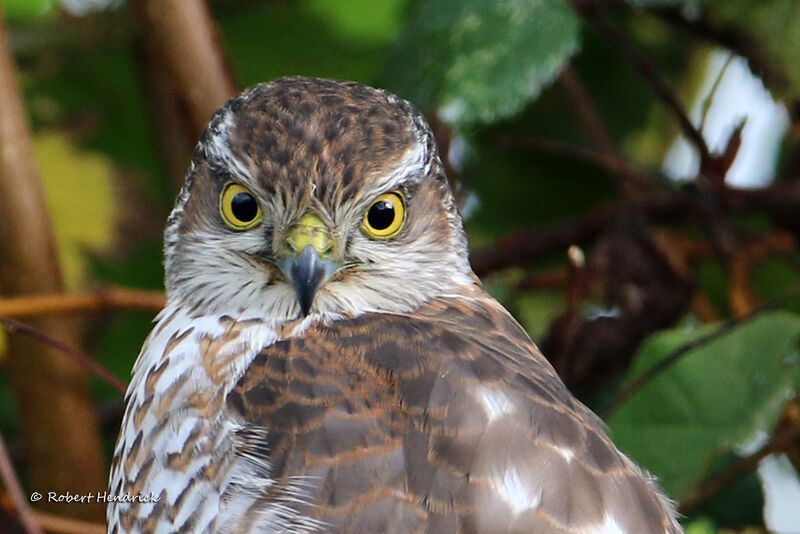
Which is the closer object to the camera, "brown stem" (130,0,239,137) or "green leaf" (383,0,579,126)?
"green leaf" (383,0,579,126)

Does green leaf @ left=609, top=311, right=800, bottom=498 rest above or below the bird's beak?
below

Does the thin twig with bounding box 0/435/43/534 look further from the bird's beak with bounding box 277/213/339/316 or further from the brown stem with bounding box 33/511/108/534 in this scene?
the bird's beak with bounding box 277/213/339/316

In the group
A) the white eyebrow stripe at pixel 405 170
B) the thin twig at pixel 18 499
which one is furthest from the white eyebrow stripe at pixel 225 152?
the thin twig at pixel 18 499

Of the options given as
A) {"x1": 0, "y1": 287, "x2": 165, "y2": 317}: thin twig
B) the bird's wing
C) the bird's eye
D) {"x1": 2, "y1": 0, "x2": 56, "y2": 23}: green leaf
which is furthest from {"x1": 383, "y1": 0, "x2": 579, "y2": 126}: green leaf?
{"x1": 2, "y1": 0, "x2": 56, "y2": 23}: green leaf

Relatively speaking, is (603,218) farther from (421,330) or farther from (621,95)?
(421,330)

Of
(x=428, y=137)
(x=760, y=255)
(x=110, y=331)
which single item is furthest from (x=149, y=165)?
(x=760, y=255)

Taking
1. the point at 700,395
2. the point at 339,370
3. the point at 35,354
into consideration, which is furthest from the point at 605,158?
the point at 35,354

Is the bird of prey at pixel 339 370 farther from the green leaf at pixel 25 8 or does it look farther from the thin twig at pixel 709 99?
the green leaf at pixel 25 8
